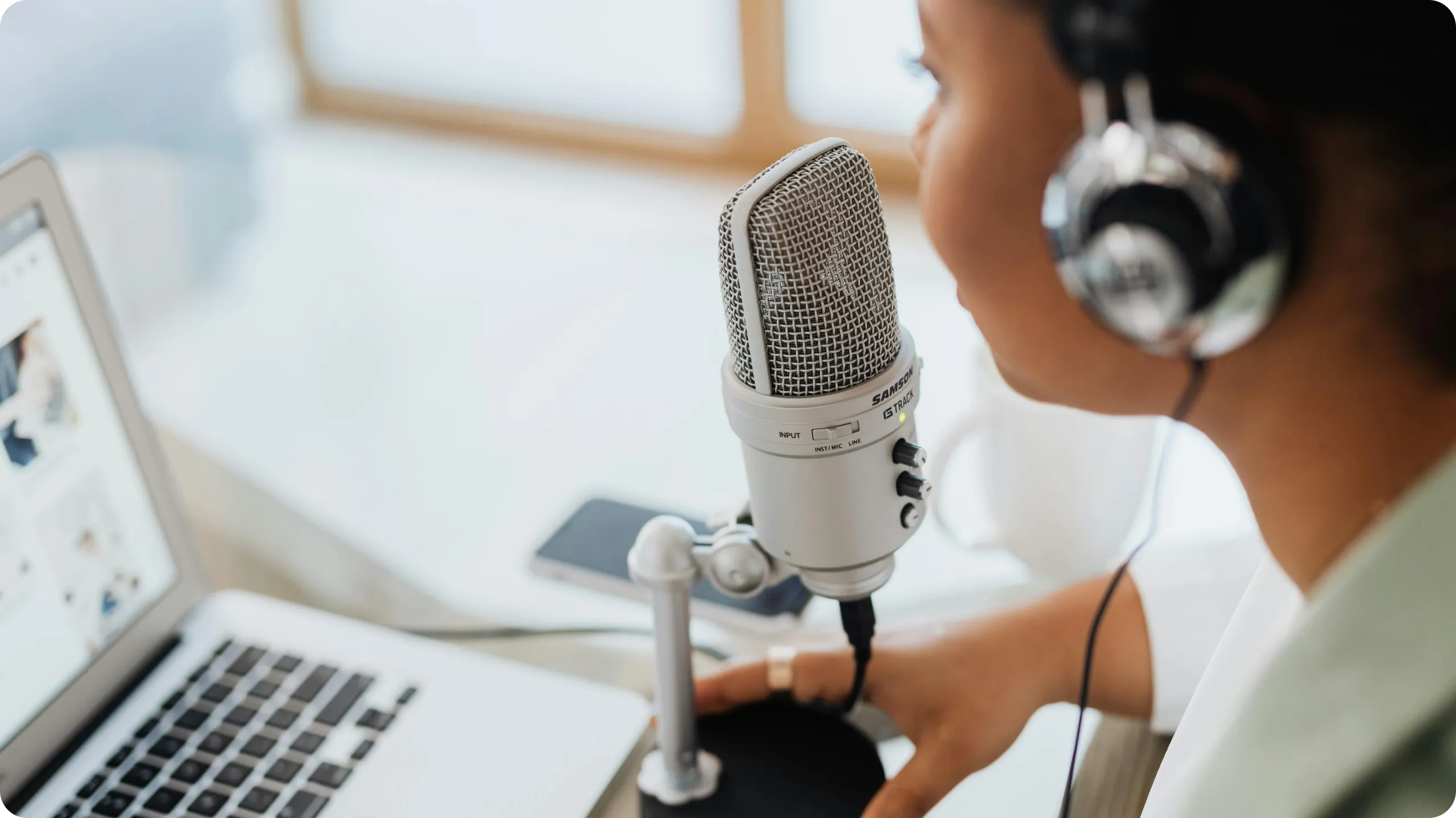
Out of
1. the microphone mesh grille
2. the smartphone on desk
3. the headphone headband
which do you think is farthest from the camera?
the smartphone on desk

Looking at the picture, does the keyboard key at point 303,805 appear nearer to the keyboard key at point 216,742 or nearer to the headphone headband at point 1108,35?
the keyboard key at point 216,742

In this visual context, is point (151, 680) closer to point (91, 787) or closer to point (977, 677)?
point (91, 787)

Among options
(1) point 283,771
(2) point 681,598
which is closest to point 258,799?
(1) point 283,771

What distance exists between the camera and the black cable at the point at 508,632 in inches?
34.3

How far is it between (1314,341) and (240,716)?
600 mm

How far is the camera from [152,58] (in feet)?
6.50

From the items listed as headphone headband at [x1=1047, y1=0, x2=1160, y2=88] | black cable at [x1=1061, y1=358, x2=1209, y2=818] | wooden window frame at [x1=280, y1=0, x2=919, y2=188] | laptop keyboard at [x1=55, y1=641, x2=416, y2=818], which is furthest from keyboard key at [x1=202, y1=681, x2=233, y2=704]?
wooden window frame at [x1=280, y1=0, x2=919, y2=188]

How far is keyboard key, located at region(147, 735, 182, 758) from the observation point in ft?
2.43

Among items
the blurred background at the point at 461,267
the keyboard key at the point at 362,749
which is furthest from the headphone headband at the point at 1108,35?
the keyboard key at the point at 362,749

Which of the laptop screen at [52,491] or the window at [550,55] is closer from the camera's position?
the laptop screen at [52,491]

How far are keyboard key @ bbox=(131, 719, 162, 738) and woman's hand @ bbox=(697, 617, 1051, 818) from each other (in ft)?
1.01

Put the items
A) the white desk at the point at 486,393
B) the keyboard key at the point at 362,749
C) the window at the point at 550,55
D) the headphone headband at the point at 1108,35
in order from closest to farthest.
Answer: the headphone headband at the point at 1108,35 < the keyboard key at the point at 362,749 < the white desk at the point at 486,393 < the window at the point at 550,55

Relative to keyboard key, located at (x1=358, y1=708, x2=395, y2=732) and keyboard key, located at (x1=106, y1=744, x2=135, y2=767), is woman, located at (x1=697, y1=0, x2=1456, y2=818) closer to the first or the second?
keyboard key, located at (x1=358, y1=708, x2=395, y2=732)

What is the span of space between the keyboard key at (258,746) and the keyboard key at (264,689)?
0.11 feet
